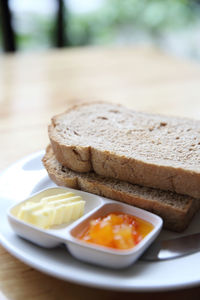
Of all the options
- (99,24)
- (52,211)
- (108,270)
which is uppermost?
(99,24)

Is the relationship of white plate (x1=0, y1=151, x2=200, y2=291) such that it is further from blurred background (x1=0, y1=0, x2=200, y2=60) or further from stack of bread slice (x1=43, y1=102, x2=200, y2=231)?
blurred background (x1=0, y1=0, x2=200, y2=60)

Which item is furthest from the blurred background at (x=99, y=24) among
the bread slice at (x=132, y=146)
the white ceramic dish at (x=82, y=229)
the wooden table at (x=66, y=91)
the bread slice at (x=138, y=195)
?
the white ceramic dish at (x=82, y=229)

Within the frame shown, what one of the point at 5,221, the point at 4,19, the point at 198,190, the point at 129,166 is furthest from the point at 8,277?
the point at 4,19

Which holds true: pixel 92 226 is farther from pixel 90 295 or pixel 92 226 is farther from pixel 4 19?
pixel 4 19

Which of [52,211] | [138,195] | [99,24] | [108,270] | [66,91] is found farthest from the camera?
[99,24]

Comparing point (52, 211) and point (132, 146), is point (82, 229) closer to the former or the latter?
point (52, 211)

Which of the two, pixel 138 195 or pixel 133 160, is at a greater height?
pixel 133 160

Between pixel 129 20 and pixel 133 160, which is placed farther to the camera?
pixel 129 20

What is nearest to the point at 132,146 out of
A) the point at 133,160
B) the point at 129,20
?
the point at 133,160

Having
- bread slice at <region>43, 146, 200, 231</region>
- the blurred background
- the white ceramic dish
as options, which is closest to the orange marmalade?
the white ceramic dish
